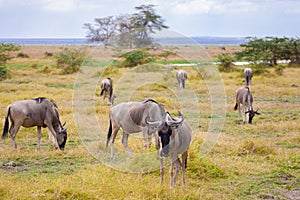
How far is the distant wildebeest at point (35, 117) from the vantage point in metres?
9.90

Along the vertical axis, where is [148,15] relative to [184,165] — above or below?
above

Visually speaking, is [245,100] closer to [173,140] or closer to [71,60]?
[173,140]

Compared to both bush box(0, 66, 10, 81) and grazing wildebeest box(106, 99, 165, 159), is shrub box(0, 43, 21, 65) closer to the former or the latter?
bush box(0, 66, 10, 81)

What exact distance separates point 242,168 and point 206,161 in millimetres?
745

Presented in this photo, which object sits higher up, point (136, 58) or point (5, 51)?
point (5, 51)

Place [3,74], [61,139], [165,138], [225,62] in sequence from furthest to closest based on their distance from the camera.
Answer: [225,62]
[3,74]
[61,139]
[165,138]

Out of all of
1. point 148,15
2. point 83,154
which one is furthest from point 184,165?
point 148,15

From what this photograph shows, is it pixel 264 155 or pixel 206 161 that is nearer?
pixel 206 161

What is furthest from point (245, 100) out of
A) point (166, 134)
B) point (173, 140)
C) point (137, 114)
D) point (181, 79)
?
point (181, 79)

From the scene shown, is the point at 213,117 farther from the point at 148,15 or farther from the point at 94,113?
the point at 148,15

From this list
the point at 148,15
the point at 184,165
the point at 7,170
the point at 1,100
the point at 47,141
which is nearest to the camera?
the point at 184,165

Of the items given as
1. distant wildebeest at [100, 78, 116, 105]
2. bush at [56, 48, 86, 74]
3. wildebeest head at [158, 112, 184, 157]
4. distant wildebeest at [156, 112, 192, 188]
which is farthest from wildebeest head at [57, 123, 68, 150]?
bush at [56, 48, 86, 74]

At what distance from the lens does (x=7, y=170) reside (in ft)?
26.8

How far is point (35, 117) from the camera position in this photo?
10055 mm
